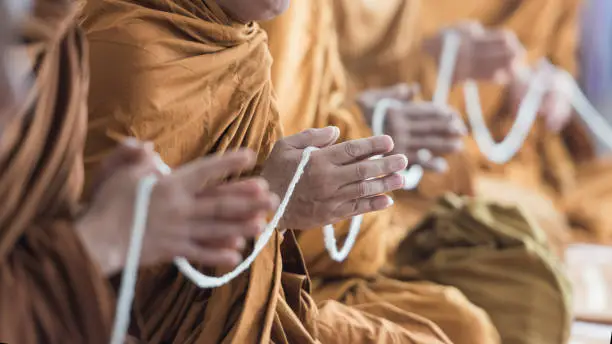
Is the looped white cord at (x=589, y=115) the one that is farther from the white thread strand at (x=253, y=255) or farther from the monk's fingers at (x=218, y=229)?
the monk's fingers at (x=218, y=229)

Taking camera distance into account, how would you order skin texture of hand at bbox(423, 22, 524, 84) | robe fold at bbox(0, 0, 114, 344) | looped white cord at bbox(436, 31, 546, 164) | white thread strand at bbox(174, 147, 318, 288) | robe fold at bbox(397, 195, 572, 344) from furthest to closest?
looped white cord at bbox(436, 31, 546, 164) → skin texture of hand at bbox(423, 22, 524, 84) → robe fold at bbox(397, 195, 572, 344) → white thread strand at bbox(174, 147, 318, 288) → robe fold at bbox(0, 0, 114, 344)

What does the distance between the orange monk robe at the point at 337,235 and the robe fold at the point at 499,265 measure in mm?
76

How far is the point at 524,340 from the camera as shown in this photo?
3.85 ft

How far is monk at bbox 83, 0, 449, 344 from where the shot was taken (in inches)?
32.5

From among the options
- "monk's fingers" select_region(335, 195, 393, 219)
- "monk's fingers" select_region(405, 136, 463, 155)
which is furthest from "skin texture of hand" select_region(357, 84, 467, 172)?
"monk's fingers" select_region(335, 195, 393, 219)

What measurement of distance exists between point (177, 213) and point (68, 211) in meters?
0.10

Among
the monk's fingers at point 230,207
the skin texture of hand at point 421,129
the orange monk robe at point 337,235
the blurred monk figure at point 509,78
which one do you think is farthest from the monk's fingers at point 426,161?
the monk's fingers at point 230,207

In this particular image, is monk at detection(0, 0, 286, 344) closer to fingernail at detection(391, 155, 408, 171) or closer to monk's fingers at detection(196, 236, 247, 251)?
monk's fingers at detection(196, 236, 247, 251)

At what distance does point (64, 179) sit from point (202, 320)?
0.27 m

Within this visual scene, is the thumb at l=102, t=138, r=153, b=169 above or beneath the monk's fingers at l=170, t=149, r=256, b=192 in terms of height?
above

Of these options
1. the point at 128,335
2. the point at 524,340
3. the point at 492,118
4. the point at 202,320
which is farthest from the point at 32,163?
the point at 492,118

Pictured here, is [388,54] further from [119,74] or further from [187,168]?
[187,168]

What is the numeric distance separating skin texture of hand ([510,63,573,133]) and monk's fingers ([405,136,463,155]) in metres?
0.70

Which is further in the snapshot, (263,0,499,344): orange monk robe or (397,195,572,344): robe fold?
(397,195,572,344): robe fold
